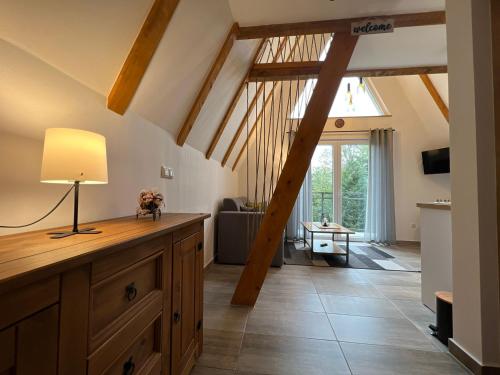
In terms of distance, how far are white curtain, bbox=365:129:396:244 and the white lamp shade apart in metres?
5.40

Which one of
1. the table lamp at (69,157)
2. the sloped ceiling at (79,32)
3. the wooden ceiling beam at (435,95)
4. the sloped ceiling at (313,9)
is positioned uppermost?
the wooden ceiling beam at (435,95)

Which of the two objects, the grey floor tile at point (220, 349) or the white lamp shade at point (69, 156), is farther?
the grey floor tile at point (220, 349)

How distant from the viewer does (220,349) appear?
1.61 meters

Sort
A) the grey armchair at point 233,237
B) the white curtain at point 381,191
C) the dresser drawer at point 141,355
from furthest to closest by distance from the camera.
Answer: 1. the white curtain at point 381,191
2. the grey armchair at point 233,237
3. the dresser drawer at point 141,355

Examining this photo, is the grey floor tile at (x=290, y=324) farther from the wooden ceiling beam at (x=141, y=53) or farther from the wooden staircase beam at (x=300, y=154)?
the wooden ceiling beam at (x=141, y=53)

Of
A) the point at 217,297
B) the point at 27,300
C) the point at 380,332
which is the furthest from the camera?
the point at 217,297

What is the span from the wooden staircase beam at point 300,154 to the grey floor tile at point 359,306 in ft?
2.39

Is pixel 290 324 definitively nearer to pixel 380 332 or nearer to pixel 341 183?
pixel 380 332

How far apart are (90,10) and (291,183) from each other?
1807 mm

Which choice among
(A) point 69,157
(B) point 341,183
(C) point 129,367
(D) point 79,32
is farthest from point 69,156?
(B) point 341,183

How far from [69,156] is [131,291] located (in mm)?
541

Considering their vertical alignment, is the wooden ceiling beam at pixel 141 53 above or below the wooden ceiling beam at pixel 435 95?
below

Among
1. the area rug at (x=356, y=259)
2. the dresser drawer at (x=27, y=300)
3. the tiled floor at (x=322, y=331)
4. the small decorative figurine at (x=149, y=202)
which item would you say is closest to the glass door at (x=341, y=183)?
the area rug at (x=356, y=259)

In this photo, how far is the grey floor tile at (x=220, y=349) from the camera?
1478mm
